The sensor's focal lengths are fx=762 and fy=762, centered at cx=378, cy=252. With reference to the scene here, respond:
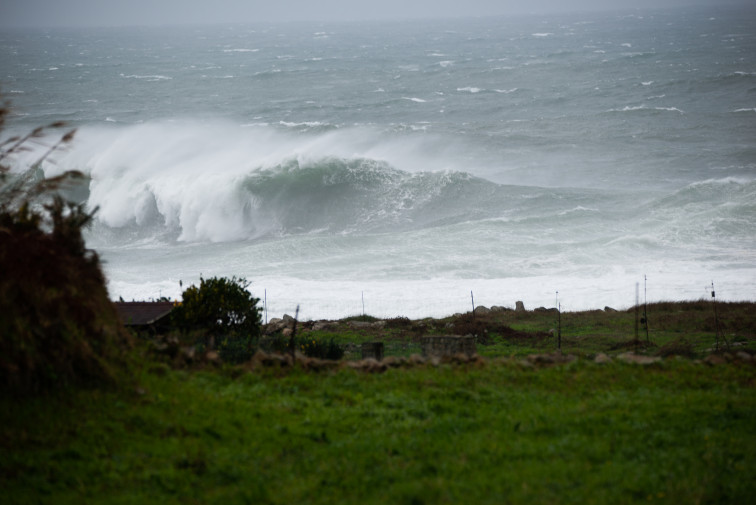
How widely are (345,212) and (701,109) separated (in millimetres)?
36432

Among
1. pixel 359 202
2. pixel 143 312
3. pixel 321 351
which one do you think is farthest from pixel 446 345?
pixel 359 202

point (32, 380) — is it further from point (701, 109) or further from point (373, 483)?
point (701, 109)

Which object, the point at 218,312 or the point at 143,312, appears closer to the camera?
the point at 218,312

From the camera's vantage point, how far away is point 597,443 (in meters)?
7.08

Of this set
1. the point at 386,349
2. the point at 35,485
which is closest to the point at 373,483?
the point at 35,485

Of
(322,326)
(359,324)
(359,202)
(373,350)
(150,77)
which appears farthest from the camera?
(150,77)

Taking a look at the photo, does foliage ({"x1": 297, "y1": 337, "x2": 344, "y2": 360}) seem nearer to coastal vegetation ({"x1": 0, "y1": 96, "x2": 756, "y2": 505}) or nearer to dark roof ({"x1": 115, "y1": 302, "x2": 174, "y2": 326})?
coastal vegetation ({"x1": 0, "y1": 96, "x2": 756, "y2": 505})

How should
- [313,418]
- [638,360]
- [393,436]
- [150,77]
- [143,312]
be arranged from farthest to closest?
[150,77] < [143,312] < [638,360] < [313,418] < [393,436]

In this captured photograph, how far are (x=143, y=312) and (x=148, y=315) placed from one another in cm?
28

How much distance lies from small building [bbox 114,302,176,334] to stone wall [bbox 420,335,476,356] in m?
5.04

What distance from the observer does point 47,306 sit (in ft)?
24.3

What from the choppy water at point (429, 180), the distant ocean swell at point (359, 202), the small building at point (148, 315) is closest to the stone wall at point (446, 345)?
the small building at point (148, 315)

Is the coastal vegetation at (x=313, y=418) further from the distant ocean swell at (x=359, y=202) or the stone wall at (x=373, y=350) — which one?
the distant ocean swell at (x=359, y=202)

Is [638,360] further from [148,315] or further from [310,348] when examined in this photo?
[148,315]
